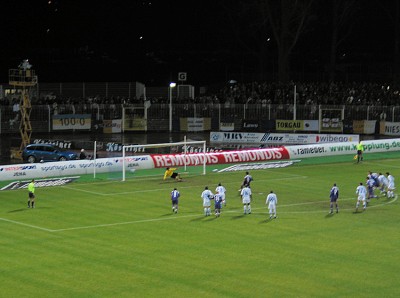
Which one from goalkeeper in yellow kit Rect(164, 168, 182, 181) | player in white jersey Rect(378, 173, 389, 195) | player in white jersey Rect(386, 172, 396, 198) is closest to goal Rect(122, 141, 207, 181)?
goalkeeper in yellow kit Rect(164, 168, 182, 181)

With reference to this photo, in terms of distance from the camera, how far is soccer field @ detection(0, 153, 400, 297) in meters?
29.3

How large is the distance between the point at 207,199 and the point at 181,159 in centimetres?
1877

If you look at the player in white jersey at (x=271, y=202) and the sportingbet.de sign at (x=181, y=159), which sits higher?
the sportingbet.de sign at (x=181, y=159)

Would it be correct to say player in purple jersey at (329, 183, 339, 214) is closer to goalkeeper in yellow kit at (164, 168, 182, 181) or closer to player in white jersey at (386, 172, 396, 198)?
player in white jersey at (386, 172, 396, 198)

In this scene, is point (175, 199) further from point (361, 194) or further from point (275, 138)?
point (275, 138)

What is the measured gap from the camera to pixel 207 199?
139 feet

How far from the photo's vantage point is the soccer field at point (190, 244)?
29.3 meters

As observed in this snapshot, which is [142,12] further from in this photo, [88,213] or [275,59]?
[88,213]

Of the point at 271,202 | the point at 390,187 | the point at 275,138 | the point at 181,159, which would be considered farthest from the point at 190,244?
the point at 275,138

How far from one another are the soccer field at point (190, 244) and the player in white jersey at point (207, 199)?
461mm

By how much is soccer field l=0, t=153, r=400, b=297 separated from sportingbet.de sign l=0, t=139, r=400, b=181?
2259mm

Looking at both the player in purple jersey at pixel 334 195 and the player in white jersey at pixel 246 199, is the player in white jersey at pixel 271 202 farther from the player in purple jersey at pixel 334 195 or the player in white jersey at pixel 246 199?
the player in purple jersey at pixel 334 195

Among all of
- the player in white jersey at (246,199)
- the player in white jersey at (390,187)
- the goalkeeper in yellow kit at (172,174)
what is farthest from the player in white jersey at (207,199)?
the goalkeeper in yellow kit at (172,174)

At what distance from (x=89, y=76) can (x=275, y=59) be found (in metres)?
23.6
